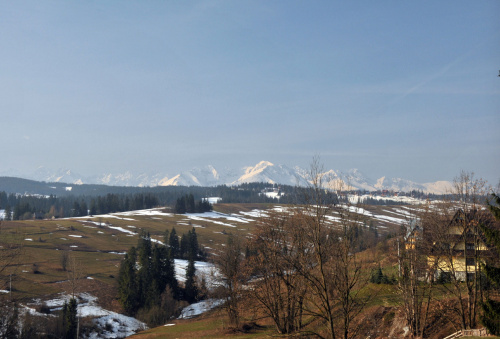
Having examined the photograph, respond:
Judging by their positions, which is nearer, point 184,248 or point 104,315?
point 104,315

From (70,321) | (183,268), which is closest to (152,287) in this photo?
(70,321)

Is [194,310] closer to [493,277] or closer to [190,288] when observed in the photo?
[190,288]

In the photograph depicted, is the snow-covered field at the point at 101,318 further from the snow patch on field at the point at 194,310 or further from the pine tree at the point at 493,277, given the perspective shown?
the pine tree at the point at 493,277

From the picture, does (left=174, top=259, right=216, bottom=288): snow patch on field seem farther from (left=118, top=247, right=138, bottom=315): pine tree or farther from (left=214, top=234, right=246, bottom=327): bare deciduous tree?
(left=214, top=234, right=246, bottom=327): bare deciduous tree

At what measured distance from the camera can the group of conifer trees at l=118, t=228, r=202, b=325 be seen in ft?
275

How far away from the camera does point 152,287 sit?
9062 cm

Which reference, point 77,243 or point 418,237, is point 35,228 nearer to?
point 77,243

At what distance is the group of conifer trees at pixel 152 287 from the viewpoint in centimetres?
8369

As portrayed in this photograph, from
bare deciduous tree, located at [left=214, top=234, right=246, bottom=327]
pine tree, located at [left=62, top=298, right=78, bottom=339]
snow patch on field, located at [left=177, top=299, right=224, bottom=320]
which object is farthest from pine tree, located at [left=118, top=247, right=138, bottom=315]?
bare deciduous tree, located at [left=214, top=234, right=246, bottom=327]

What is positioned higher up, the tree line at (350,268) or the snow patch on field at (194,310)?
the tree line at (350,268)

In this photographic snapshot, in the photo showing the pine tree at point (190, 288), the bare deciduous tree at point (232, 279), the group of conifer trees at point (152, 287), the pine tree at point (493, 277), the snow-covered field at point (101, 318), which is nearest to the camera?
the pine tree at point (493, 277)

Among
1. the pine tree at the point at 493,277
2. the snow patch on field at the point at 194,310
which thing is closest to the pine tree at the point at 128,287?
the snow patch on field at the point at 194,310

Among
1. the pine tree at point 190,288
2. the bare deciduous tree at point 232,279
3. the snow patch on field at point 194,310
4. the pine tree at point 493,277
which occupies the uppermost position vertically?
the pine tree at point 493,277

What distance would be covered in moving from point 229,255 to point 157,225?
515 feet
